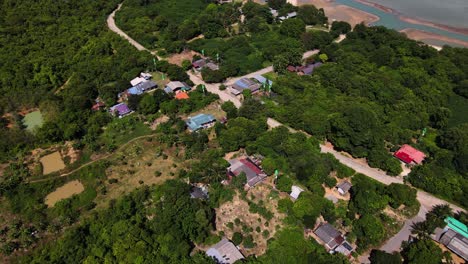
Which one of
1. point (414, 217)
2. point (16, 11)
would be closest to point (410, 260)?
point (414, 217)

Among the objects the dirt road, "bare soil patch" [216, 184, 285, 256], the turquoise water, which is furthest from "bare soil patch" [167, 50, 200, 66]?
the turquoise water

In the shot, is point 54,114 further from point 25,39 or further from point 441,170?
point 441,170

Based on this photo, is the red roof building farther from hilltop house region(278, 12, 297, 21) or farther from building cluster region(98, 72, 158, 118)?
hilltop house region(278, 12, 297, 21)

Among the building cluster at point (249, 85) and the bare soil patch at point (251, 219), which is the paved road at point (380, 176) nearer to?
the building cluster at point (249, 85)

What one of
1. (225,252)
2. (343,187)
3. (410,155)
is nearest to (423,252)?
(343,187)

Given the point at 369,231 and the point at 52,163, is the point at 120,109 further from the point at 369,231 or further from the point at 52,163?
the point at 369,231

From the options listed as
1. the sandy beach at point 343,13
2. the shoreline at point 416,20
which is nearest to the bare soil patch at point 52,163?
the sandy beach at point 343,13
